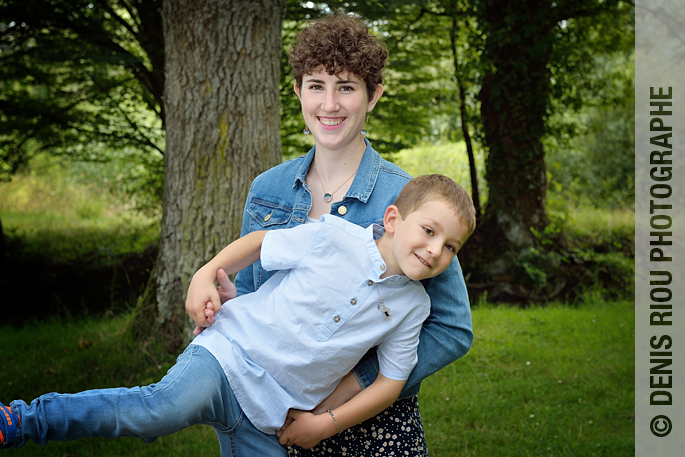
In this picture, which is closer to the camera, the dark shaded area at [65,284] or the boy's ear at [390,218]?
the boy's ear at [390,218]

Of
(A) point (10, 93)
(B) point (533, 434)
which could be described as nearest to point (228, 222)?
(B) point (533, 434)

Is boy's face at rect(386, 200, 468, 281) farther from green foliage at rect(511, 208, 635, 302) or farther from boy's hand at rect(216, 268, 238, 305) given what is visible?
green foliage at rect(511, 208, 635, 302)

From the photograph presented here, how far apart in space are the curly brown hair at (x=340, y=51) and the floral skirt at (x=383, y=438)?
1.14m

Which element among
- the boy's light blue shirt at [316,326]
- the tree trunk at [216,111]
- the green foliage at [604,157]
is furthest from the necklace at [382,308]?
the green foliage at [604,157]

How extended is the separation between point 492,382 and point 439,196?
3.13 metres

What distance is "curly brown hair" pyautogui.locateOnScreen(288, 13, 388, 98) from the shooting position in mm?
1892

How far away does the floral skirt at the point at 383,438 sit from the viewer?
1895 mm

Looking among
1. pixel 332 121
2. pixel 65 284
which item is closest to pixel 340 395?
pixel 332 121

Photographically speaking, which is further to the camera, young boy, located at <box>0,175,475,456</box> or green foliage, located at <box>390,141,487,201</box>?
green foliage, located at <box>390,141,487,201</box>

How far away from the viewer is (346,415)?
1772mm

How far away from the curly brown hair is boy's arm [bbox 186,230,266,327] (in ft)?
2.01

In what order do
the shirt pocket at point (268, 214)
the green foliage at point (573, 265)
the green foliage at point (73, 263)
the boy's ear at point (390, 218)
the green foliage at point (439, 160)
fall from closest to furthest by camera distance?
the boy's ear at point (390, 218)
the shirt pocket at point (268, 214)
the green foliage at point (73, 263)
the green foliage at point (573, 265)
the green foliage at point (439, 160)

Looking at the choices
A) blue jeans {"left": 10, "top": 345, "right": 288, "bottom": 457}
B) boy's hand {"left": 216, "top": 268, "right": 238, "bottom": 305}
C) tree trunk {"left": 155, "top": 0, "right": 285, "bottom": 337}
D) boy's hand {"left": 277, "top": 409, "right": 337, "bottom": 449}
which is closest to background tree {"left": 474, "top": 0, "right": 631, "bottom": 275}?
tree trunk {"left": 155, "top": 0, "right": 285, "bottom": 337}

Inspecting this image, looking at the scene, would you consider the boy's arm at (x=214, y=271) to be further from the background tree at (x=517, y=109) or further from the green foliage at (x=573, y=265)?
the background tree at (x=517, y=109)
